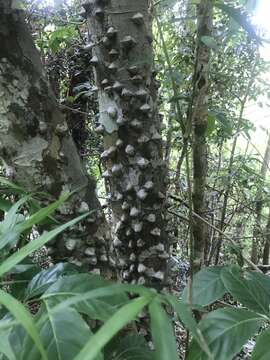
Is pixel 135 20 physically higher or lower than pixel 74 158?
higher

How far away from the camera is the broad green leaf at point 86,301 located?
42 centimetres

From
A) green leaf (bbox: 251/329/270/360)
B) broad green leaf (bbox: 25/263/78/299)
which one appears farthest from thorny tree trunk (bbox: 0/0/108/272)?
green leaf (bbox: 251/329/270/360)

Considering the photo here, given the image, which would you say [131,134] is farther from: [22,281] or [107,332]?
[107,332]

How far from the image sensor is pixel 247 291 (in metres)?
0.52

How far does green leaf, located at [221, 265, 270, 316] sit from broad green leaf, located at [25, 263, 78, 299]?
0.23m

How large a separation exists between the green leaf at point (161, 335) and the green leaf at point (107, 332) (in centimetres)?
2

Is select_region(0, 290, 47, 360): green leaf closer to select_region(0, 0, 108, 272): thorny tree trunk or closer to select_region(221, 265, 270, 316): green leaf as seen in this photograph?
select_region(221, 265, 270, 316): green leaf

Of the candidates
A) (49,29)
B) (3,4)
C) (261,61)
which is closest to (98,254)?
(3,4)

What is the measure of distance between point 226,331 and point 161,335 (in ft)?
0.53

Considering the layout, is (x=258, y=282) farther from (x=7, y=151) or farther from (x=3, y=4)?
(x=3, y=4)

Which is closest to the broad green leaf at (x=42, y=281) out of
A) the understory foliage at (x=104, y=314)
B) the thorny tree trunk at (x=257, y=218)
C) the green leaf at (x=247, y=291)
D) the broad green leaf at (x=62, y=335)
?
the understory foliage at (x=104, y=314)

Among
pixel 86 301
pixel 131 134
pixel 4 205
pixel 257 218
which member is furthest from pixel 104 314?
pixel 257 218

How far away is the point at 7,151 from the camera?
820 millimetres

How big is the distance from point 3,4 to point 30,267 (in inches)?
19.6
